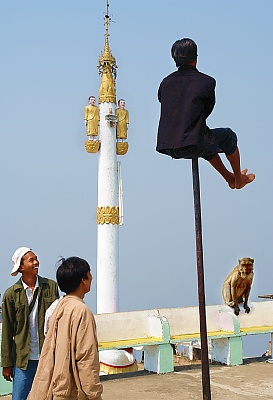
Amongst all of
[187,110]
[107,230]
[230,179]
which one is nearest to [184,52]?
[187,110]

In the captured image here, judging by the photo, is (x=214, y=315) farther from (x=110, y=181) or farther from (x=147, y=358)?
(x=110, y=181)

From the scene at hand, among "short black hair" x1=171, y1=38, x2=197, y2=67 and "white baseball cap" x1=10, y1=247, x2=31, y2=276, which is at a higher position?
"short black hair" x1=171, y1=38, x2=197, y2=67

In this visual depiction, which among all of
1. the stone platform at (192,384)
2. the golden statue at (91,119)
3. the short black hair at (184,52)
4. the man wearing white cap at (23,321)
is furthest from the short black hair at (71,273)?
the golden statue at (91,119)

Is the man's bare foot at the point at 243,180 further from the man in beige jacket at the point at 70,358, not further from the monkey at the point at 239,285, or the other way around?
the monkey at the point at 239,285

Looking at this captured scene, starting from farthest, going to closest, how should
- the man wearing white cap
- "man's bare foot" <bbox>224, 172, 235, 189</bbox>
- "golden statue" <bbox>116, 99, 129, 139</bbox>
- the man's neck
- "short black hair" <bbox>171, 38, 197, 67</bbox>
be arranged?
"golden statue" <bbox>116, 99, 129, 139</bbox> < the man's neck < the man wearing white cap < "man's bare foot" <bbox>224, 172, 235, 189</bbox> < "short black hair" <bbox>171, 38, 197, 67</bbox>

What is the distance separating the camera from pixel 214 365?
8.22 metres

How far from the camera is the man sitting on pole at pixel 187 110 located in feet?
12.2

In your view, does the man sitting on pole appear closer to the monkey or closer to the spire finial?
the monkey

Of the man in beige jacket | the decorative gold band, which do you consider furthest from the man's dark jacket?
the decorative gold band

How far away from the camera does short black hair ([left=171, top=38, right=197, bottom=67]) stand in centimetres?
388

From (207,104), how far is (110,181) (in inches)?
470

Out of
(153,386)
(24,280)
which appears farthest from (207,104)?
(153,386)

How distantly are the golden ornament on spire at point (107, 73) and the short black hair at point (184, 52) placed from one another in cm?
1216

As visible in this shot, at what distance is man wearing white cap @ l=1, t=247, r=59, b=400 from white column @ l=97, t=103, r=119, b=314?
433 inches
